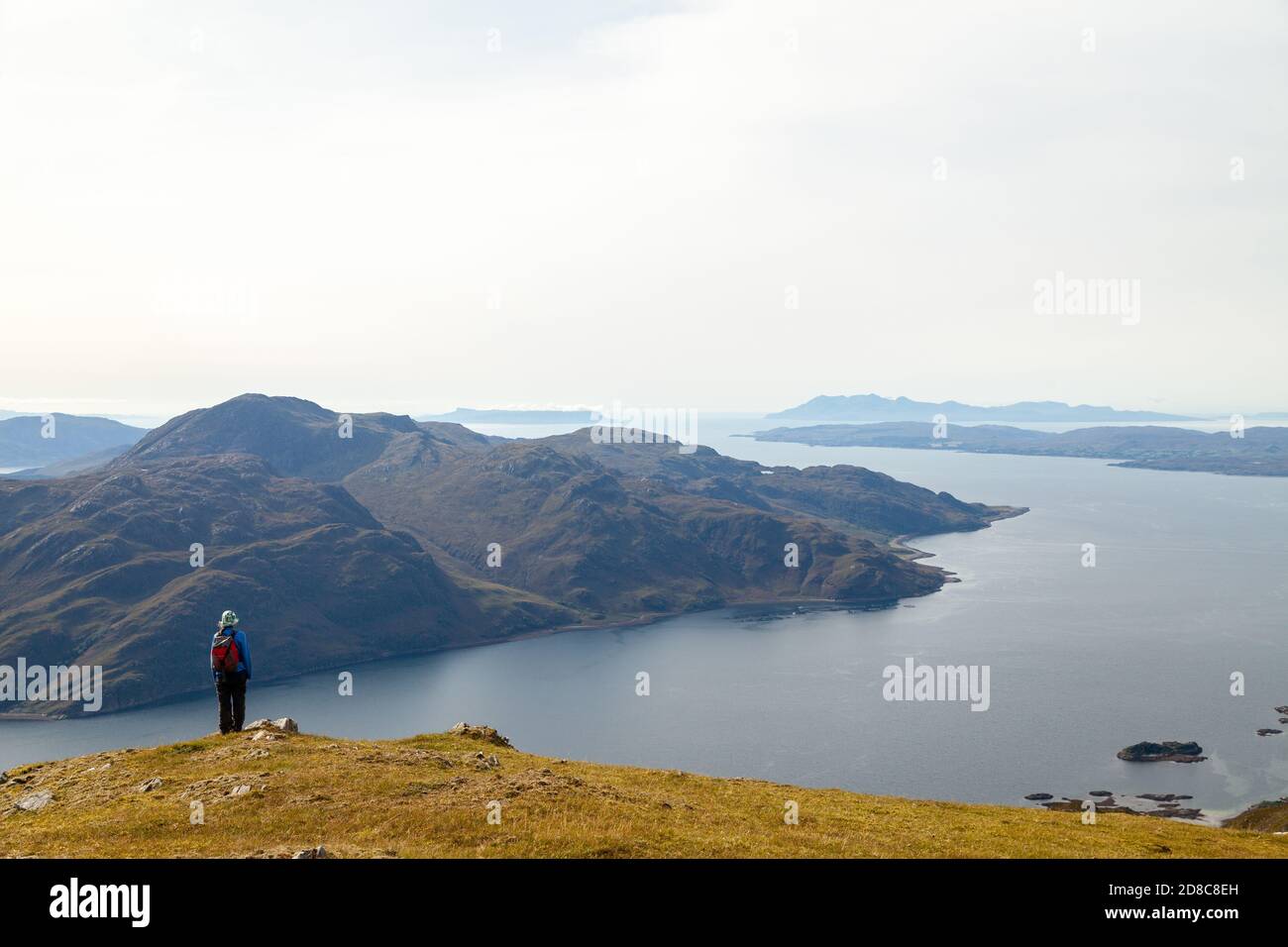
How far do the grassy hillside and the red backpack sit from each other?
3.93m

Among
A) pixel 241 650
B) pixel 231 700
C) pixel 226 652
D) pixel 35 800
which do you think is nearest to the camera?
pixel 35 800

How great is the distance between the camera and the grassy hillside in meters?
28.3

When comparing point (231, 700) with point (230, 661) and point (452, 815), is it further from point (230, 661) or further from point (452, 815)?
point (452, 815)

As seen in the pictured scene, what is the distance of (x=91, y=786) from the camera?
35.2 m

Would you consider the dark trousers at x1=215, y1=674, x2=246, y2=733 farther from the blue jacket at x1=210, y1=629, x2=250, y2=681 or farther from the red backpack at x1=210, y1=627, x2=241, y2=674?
the red backpack at x1=210, y1=627, x2=241, y2=674

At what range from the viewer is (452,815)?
Result: 99.8 feet

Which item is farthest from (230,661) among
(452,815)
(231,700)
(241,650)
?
(452,815)

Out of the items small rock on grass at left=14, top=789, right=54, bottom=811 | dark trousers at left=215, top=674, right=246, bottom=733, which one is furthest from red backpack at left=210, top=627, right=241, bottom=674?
small rock on grass at left=14, top=789, right=54, bottom=811

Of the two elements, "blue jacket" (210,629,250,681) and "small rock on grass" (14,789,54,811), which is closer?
"small rock on grass" (14,789,54,811)

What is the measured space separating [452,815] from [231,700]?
1756cm

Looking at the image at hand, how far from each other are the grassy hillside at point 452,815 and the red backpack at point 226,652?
3932 millimetres

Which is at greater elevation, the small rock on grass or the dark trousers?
the dark trousers
